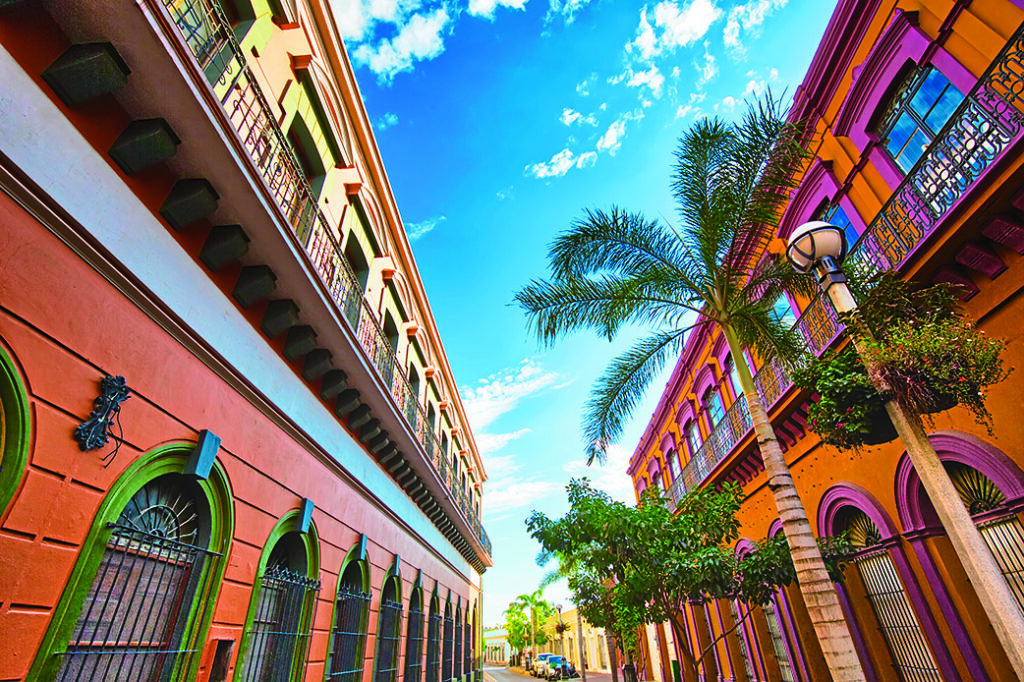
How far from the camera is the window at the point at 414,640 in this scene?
1045 cm

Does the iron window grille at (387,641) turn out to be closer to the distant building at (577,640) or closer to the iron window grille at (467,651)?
the iron window grille at (467,651)

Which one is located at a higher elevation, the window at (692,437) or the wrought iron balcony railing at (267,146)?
the window at (692,437)

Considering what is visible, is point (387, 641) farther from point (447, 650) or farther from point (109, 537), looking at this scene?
point (109, 537)

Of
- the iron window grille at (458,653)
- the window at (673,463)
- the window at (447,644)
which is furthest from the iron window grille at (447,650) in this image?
the window at (673,463)

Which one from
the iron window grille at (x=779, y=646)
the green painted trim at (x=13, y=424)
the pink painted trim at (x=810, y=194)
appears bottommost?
the iron window grille at (x=779, y=646)

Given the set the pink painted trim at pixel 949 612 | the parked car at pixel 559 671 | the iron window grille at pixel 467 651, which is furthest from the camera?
the parked car at pixel 559 671

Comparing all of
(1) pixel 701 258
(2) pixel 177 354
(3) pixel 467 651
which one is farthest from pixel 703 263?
(3) pixel 467 651

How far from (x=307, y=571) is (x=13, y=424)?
4.38 meters

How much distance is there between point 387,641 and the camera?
9.24m

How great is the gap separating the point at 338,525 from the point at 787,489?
6.26 m

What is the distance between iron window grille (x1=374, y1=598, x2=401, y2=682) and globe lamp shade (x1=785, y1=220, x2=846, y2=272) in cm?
888

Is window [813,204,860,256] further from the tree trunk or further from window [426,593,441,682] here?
window [426,593,441,682]

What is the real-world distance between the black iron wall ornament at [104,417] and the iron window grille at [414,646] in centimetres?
898

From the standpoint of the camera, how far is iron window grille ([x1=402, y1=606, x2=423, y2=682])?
1041 cm
